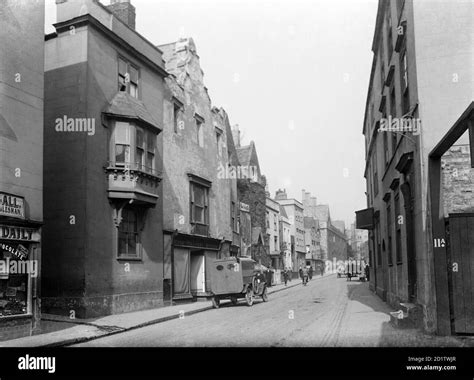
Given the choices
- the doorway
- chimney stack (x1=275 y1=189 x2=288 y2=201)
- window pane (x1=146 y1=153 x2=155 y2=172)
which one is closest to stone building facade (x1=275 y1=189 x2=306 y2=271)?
chimney stack (x1=275 y1=189 x2=288 y2=201)

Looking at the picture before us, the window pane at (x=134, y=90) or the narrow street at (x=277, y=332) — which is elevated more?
the window pane at (x=134, y=90)

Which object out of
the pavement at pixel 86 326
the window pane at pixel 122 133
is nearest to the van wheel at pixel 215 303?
the pavement at pixel 86 326

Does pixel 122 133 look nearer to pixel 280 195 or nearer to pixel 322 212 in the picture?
pixel 280 195

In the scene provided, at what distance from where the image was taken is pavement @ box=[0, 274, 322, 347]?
11.7 m

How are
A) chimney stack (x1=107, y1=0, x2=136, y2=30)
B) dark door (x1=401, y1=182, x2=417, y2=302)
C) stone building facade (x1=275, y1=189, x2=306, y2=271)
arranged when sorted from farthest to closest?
stone building facade (x1=275, y1=189, x2=306, y2=271) → chimney stack (x1=107, y1=0, x2=136, y2=30) → dark door (x1=401, y1=182, x2=417, y2=302)

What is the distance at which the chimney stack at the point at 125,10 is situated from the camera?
860 inches

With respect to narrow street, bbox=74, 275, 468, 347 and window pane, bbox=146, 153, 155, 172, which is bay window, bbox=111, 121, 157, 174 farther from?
narrow street, bbox=74, 275, 468, 347

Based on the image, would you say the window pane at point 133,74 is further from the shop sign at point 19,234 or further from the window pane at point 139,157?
the shop sign at point 19,234

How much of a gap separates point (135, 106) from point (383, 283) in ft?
45.1

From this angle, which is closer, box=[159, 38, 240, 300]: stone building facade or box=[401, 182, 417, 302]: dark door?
box=[401, 182, 417, 302]: dark door

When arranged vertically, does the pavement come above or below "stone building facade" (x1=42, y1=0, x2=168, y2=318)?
below

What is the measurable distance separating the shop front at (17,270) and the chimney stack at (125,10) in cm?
1187

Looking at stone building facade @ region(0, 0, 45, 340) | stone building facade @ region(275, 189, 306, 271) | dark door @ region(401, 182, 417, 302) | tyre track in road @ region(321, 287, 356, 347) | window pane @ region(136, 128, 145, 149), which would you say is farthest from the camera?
stone building facade @ region(275, 189, 306, 271)
